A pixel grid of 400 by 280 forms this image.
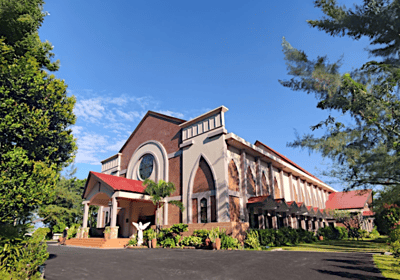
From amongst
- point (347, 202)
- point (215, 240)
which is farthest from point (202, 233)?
point (347, 202)

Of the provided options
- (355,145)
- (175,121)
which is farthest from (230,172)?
(355,145)

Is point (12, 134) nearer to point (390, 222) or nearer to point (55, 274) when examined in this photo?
point (55, 274)

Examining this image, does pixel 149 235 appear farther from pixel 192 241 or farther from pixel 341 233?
pixel 341 233

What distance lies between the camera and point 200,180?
21578mm

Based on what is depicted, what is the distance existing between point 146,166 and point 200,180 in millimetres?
8749

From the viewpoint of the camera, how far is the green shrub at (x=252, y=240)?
58.6 ft

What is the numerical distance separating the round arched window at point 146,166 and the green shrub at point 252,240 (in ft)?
41.8

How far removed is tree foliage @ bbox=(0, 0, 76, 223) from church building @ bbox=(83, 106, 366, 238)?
35.0ft

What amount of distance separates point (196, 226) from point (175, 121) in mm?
10850

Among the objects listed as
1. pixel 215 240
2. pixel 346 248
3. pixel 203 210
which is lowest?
pixel 346 248

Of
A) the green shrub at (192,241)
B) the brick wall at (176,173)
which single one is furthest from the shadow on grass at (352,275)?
the brick wall at (176,173)

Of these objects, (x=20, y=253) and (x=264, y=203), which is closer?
(x=20, y=253)

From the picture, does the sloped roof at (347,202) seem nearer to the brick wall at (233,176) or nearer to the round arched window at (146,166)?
the brick wall at (233,176)

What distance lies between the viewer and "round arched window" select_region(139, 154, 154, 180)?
89.4 feet
